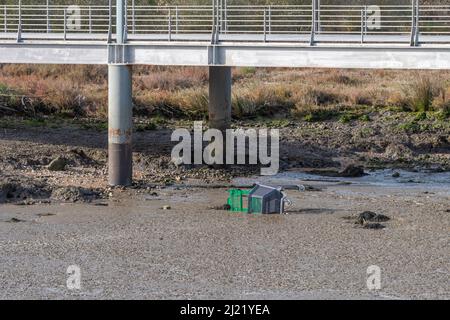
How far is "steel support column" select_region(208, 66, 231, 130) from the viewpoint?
3131 centimetres

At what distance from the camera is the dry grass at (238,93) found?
123 feet

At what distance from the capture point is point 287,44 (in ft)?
82.9

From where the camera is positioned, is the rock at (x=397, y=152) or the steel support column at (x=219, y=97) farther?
the rock at (x=397, y=152)

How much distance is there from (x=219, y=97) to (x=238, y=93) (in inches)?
301

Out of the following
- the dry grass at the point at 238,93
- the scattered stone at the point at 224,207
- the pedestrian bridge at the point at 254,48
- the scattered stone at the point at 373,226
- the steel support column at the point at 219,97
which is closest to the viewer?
the scattered stone at the point at 373,226

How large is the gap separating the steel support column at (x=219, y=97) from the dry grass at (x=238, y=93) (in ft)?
18.6

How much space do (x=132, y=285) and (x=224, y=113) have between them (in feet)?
47.8

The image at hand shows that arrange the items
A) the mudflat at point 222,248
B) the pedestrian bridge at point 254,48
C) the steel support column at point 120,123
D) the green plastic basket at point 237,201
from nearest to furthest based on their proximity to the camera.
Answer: the mudflat at point 222,248, the green plastic basket at point 237,201, the pedestrian bridge at point 254,48, the steel support column at point 120,123

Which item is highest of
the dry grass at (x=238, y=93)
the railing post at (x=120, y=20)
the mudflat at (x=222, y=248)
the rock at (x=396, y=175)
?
the railing post at (x=120, y=20)

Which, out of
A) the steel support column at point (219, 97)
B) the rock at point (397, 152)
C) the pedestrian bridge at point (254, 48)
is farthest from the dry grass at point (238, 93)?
the pedestrian bridge at point (254, 48)

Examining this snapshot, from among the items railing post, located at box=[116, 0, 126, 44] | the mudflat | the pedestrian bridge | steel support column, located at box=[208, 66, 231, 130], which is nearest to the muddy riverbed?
the mudflat

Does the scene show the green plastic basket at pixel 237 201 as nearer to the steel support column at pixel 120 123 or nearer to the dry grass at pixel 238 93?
the steel support column at pixel 120 123

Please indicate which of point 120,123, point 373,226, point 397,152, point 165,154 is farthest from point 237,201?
point 397,152
